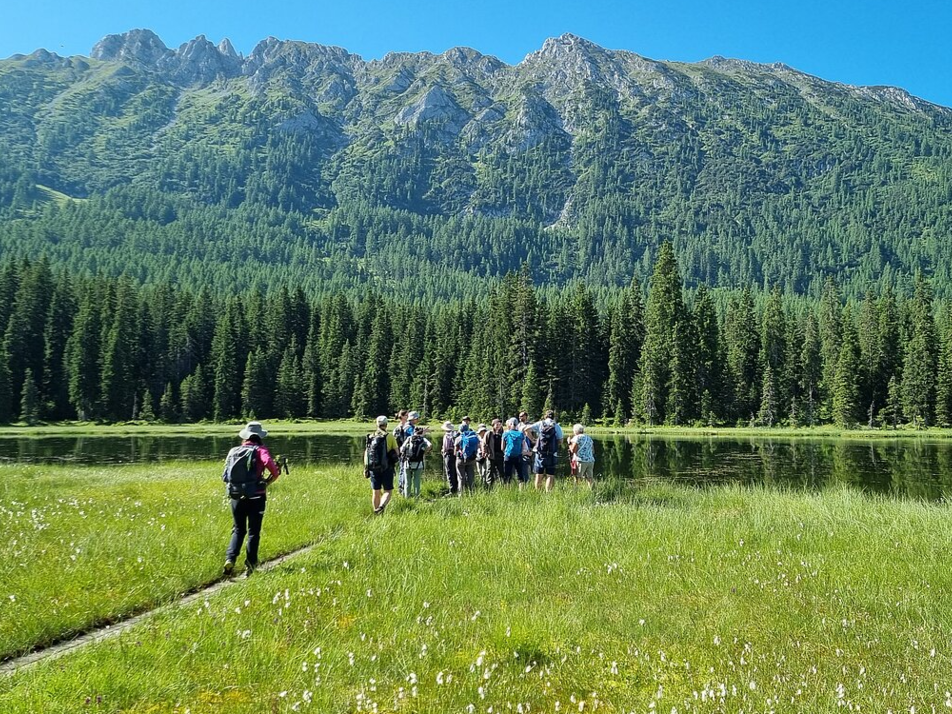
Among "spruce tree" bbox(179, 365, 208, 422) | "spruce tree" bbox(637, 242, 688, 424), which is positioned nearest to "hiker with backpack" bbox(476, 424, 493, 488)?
"spruce tree" bbox(637, 242, 688, 424)

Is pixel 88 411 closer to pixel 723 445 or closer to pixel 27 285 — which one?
pixel 27 285

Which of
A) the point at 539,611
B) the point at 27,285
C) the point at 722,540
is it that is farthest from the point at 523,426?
the point at 27,285

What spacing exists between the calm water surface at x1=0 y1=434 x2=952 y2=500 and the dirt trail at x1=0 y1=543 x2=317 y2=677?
20.4 m

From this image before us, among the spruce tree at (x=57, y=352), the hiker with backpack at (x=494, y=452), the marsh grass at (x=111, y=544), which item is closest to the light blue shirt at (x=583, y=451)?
the hiker with backpack at (x=494, y=452)

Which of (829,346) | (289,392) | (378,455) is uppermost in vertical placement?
(829,346)

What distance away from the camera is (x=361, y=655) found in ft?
23.0

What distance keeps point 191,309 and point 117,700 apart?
13100 cm

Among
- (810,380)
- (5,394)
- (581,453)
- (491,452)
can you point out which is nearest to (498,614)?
(581,453)

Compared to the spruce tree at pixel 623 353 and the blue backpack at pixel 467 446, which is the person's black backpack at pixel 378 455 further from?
the spruce tree at pixel 623 353

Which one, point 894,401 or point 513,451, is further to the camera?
point 894,401

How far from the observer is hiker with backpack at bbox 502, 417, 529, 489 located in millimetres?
23734

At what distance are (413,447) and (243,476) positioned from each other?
10.0 m

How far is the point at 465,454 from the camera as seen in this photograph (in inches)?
902

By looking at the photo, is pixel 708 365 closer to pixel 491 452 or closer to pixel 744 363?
pixel 744 363
